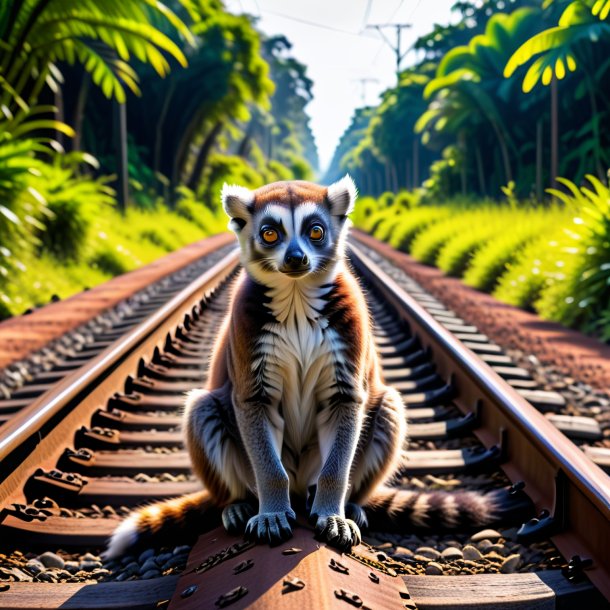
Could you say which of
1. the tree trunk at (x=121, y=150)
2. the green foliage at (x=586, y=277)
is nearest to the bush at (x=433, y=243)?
the green foliage at (x=586, y=277)

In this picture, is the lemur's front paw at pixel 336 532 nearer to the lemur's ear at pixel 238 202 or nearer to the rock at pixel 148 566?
the rock at pixel 148 566

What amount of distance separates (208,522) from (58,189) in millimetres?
10986

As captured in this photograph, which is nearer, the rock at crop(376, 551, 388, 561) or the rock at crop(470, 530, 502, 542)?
the rock at crop(376, 551, 388, 561)

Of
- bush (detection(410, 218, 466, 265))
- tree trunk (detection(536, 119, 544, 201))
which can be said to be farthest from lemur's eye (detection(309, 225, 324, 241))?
tree trunk (detection(536, 119, 544, 201))

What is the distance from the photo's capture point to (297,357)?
289 centimetres

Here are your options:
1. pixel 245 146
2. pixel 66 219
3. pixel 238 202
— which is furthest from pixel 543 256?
pixel 245 146

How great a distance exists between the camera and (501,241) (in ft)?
40.4

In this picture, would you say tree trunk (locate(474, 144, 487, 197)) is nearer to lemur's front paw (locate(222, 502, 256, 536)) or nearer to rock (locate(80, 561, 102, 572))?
lemur's front paw (locate(222, 502, 256, 536))

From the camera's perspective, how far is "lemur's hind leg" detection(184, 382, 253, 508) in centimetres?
315

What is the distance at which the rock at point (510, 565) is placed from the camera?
288 cm

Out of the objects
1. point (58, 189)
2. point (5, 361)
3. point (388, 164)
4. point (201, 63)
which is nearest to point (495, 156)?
point (201, 63)

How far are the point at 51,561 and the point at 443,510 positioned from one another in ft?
5.26

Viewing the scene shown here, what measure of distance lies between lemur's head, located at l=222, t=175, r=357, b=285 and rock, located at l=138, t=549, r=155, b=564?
118 centimetres

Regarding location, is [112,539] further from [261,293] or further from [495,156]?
[495,156]
